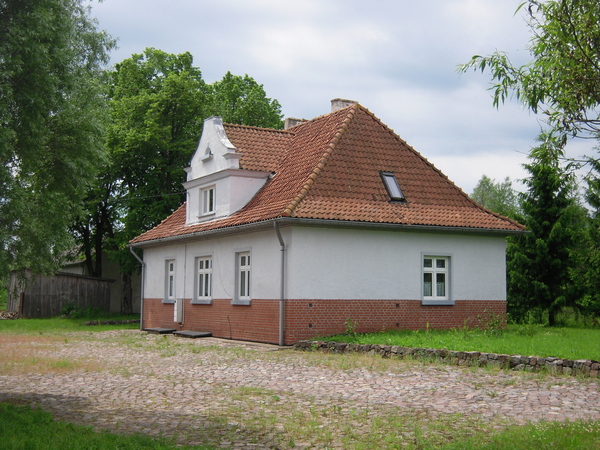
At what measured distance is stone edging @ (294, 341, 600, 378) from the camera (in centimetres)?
1203

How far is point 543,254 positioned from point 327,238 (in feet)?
44.0

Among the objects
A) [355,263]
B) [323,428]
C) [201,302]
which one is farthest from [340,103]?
[323,428]

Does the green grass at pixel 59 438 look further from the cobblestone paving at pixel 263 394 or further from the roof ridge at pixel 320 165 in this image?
the roof ridge at pixel 320 165

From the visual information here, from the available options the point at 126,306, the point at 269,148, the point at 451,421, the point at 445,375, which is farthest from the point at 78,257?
the point at 451,421

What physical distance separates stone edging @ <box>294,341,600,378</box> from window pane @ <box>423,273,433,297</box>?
518 centimetres

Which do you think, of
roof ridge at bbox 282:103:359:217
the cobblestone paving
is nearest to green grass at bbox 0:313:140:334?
roof ridge at bbox 282:103:359:217

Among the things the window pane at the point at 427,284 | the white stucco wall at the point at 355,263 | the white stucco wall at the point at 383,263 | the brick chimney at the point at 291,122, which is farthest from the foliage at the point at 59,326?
the window pane at the point at 427,284

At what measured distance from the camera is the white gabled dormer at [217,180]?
22.6m

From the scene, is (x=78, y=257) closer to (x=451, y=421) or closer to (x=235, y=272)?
(x=235, y=272)

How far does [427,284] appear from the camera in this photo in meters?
21.1

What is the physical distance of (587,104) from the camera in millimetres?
9172

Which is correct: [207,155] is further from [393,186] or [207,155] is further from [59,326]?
[59,326]

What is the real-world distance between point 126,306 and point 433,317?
75.5 feet

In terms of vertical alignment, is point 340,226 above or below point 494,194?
below
